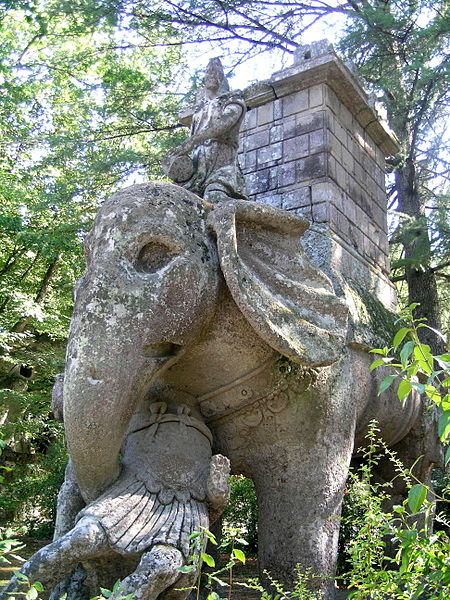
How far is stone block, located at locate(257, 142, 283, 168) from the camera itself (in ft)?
14.6

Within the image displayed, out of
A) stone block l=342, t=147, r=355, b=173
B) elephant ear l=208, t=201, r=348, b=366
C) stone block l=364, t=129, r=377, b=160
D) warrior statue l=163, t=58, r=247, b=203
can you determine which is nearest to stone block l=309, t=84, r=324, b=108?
stone block l=342, t=147, r=355, b=173

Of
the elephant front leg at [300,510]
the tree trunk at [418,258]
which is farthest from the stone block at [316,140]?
the tree trunk at [418,258]

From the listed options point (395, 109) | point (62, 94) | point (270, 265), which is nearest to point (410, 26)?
point (395, 109)

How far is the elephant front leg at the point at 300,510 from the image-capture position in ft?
8.77

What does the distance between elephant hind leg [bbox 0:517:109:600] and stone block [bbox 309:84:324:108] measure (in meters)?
3.27

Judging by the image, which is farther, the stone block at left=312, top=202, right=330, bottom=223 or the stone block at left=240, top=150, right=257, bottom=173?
the stone block at left=240, top=150, right=257, bottom=173

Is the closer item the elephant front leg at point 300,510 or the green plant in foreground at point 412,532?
the green plant in foreground at point 412,532

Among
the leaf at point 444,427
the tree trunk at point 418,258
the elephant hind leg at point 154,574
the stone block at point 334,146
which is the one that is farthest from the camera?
the tree trunk at point 418,258

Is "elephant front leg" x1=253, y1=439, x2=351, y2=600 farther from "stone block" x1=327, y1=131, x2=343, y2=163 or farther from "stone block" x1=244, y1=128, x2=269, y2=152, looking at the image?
"stone block" x1=244, y1=128, x2=269, y2=152

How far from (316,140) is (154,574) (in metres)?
3.09

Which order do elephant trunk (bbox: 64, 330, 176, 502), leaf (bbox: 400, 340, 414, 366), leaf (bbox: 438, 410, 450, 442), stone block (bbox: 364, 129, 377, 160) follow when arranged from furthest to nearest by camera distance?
stone block (bbox: 364, 129, 377, 160)
elephant trunk (bbox: 64, 330, 176, 502)
leaf (bbox: 400, 340, 414, 366)
leaf (bbox: 438, 410, 450, 442)

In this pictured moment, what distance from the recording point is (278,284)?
111 inches

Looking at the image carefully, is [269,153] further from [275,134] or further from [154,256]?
[154,256]

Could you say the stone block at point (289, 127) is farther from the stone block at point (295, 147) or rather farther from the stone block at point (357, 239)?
the stone block at point (357, 239)
